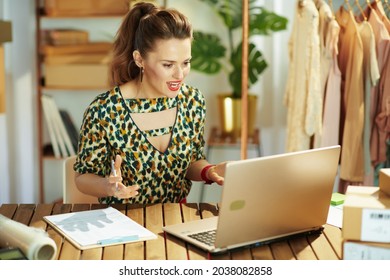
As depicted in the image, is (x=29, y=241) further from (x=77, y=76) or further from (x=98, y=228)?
(x=77, y=76)

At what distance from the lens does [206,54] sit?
4117mm

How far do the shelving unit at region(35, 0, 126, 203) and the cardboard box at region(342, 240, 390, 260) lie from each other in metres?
2.83

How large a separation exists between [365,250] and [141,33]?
1.13 metres

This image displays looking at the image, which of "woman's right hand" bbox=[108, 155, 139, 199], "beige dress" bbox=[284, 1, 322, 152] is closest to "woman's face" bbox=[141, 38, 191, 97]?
"woman's right hand" bbox=[108, 155, 139, 199]

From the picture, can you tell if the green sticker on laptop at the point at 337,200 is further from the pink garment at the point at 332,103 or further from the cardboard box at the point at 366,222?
the pink garment at the point at 332,103

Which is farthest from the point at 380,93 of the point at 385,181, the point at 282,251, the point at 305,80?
the point at 282,251

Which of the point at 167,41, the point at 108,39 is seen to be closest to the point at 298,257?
the point at 167,41

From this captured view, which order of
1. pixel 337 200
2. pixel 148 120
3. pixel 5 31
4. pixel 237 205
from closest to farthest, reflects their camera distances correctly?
pixel 237 205 < pixel 337 200 < pixel 148 120 < pixel 5 31

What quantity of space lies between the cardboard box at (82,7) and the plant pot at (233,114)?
30.9 inches

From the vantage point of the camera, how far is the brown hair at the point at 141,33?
232 centimetres

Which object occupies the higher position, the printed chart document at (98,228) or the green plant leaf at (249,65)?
the green plant leaf at (249,65)

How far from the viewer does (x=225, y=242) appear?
5.60 feet

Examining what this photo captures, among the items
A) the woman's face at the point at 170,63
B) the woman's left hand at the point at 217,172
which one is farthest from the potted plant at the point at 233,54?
the woman's left hand at the point at 217,172

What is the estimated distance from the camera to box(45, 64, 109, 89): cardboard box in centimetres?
420
